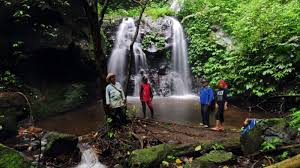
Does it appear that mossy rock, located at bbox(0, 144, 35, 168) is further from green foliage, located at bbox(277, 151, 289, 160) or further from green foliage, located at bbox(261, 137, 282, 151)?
green foliage, located at bbox(277, 151, 289, 160)

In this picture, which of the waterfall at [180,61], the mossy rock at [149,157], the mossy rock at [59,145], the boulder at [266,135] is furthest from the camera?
the waterfall at [180,61]

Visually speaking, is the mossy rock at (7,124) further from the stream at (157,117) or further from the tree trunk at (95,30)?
the tree trunk at (95,30)

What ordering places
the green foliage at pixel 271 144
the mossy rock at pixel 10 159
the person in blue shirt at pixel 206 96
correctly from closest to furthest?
the mossy rock at pixel 10 159, the green foliage at pixel 271 144, the person in blue shirt at pixel 206 96

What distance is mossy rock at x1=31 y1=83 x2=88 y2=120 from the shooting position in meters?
13.2

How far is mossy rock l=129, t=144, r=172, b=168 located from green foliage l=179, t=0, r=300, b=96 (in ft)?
23.3

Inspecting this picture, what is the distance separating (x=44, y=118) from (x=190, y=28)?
1095cm

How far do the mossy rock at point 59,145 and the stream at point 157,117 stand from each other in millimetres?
2161

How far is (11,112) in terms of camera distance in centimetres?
1041

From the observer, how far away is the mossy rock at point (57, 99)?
519 inches

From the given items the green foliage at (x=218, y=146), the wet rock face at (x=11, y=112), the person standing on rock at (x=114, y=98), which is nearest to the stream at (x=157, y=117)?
the wet rock face at (x=11, y=112)

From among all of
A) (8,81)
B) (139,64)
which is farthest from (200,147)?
(139,64)

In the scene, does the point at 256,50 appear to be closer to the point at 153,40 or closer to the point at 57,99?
the point at 153,40

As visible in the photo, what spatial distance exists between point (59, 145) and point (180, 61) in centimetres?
1280

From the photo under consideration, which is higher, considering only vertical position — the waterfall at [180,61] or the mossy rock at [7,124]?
the waterfall at [180,61]
